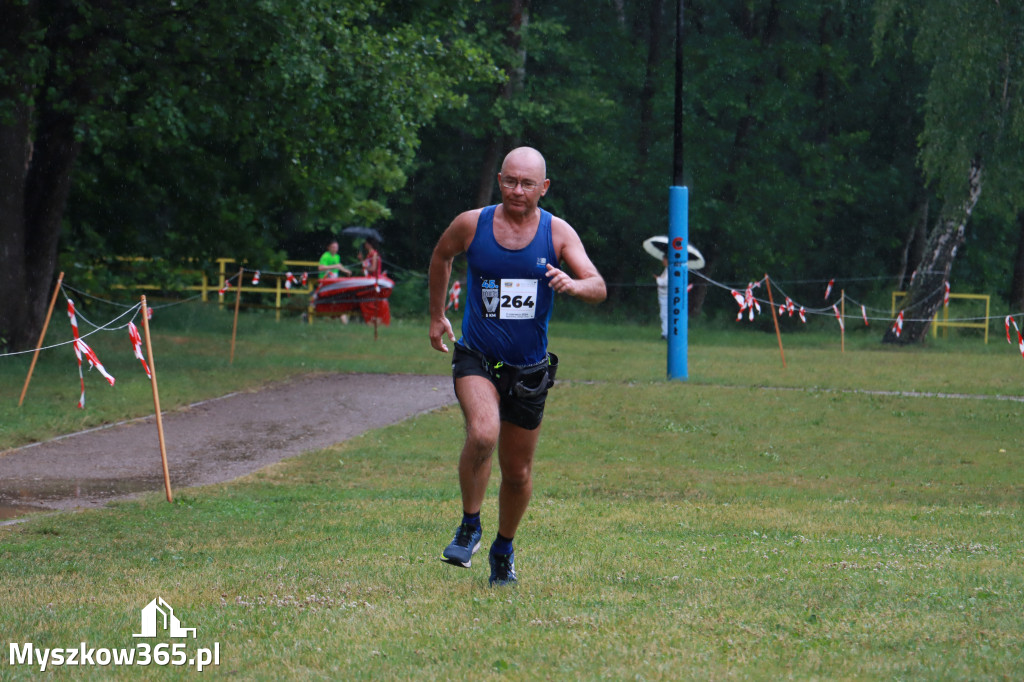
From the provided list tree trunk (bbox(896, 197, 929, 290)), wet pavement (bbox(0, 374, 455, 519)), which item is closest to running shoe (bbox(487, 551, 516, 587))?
wet pavement (bbox(0, 374, 455, 519))

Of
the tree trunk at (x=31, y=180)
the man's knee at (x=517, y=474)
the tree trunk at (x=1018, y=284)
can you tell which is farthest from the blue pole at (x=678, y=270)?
the tree trunk at (x=1018, y=284)

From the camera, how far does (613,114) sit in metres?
45.2

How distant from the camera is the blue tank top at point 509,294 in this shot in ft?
20.4

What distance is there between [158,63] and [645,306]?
28.6m

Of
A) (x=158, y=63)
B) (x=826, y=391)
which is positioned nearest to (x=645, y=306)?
(x=826, y=391)

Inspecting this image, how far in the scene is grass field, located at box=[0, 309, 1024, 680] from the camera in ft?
16.4

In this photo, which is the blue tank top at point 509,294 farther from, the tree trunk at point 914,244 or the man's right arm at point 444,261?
the tree trunk at point 914,244

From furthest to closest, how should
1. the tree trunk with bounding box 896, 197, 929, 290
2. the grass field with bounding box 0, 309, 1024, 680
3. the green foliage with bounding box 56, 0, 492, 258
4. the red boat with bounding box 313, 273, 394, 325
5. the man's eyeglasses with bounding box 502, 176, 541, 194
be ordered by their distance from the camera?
the tree trunk with bounding box 896, 197, 929, 290
the red boat with bounding box 313, 273, 394, 325
the green foliage with bounding box 56, 0, 492, 258
the man's eyeglasses with bounding box 502, 176, 541, 194
the grass field with bounding box 0, 309, 1024, 680

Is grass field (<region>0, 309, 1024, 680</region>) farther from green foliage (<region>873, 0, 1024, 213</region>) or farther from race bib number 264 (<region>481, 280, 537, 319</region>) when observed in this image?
green foliage (<region>873, 0, 1024, 213</region>)

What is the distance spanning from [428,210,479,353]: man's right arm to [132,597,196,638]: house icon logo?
1.91 m

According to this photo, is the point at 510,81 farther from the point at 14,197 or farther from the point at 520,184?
the point at 520,184

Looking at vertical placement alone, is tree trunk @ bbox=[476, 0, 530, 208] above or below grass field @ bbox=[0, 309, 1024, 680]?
above

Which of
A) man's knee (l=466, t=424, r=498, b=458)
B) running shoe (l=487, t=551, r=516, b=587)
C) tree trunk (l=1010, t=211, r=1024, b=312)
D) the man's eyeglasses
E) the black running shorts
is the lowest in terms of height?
tree trunk (l=1010, t=211, r=1024, b=312)

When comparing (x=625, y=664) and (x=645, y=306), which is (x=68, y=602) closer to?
(x=625, y=664)
